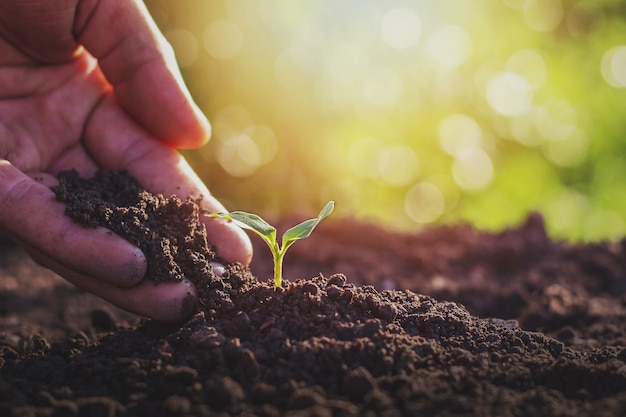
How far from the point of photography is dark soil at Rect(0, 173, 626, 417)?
1572 millimetres

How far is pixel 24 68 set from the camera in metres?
2.79

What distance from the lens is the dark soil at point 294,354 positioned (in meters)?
1.57

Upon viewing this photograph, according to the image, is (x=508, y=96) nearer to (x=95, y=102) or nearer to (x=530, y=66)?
(x=530, y=66)

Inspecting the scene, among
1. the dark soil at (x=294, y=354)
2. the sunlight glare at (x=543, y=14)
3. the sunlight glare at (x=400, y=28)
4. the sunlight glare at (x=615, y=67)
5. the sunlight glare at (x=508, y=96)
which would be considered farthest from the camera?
the sunlight glare at (x=543, y=14)

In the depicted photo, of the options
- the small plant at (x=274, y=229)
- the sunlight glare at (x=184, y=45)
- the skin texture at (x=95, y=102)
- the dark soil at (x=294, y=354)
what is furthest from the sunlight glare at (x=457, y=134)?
the small plant at (x=274, y=229)

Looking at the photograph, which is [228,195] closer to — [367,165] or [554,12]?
[367,165]

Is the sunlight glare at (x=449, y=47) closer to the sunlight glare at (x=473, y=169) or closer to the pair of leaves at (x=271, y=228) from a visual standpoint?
the sunlight glare at (x=473, y=169)

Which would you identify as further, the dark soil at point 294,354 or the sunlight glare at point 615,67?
the sunlight glare at point 615,67

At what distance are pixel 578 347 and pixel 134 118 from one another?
2.04 meters

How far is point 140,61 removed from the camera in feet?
8.83

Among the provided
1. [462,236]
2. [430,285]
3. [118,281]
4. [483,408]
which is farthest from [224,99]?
[483,408]

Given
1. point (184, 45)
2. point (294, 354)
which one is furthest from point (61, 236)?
point (184, 45)

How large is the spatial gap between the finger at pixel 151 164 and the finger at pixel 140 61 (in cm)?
10

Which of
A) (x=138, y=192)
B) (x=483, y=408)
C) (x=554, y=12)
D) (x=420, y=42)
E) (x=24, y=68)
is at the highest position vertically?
(x=554, y=12)
